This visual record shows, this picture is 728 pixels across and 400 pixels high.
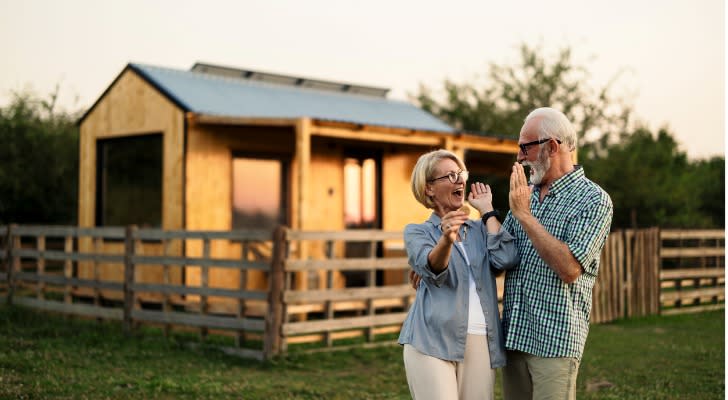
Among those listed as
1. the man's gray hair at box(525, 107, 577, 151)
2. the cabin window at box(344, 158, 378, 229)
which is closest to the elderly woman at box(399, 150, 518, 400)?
the man's gray hair at box(525, 107, 577, 151)

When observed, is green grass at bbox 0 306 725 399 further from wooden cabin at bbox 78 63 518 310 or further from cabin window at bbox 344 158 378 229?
cabin window at bbox 344 158 378 229

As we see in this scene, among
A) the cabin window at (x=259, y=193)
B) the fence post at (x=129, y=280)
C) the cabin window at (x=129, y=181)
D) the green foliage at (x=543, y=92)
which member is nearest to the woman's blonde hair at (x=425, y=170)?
the fence post at (x=129, y=280)

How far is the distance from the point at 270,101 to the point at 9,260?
461 cm

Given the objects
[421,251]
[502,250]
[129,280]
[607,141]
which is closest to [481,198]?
[502,250]

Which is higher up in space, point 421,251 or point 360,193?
point 360,193

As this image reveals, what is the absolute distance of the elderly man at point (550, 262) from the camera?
3.20 meters

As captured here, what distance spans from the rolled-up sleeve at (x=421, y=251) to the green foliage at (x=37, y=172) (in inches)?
783

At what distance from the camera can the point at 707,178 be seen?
30.8 m

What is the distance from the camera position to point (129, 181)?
12781 millimetres

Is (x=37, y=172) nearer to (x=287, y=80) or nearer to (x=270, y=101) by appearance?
(x=287, y=80)

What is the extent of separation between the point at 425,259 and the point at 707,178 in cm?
3005

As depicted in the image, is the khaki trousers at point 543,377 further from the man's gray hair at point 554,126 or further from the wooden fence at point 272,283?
the wooden fence at point 272,283

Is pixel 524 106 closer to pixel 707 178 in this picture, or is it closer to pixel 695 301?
pixel 707 178

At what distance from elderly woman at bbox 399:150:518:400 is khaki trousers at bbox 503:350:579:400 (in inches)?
3.9
